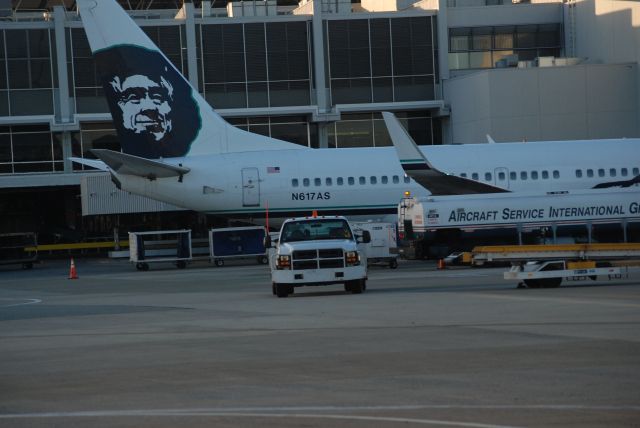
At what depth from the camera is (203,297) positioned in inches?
1135

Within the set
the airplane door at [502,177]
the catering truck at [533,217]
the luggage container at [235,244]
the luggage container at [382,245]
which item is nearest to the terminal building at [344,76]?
the airplane door at [502,177]

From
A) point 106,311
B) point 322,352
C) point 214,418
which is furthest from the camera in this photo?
point 106,311

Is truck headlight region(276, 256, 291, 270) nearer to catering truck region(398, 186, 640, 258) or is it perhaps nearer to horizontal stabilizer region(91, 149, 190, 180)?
catering truck region(398, 186, 640, 258)

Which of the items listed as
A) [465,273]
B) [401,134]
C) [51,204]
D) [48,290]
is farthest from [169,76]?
[51,204]

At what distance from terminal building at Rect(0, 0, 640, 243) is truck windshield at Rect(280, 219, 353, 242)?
92.1 feet

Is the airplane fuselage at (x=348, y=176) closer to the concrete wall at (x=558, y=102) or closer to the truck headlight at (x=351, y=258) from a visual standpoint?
the concrete wall at (x=558, y=102)

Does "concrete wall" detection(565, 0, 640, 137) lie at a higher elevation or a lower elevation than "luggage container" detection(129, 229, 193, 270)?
higher

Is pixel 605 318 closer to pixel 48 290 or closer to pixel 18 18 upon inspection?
pixel 48 290

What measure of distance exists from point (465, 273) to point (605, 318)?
48.7ft

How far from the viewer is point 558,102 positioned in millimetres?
56156

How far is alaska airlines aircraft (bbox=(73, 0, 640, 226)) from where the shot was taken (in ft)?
140

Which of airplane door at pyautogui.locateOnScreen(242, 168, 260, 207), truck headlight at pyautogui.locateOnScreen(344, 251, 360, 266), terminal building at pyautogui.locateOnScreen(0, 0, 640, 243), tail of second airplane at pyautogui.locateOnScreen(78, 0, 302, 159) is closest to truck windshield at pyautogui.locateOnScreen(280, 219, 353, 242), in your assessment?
truck headlight at pyautogui.locateOnScreen(344, 251, 360, 266)

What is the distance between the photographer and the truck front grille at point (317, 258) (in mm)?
27234

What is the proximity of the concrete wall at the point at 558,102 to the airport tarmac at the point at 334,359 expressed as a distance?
90.5 ft
